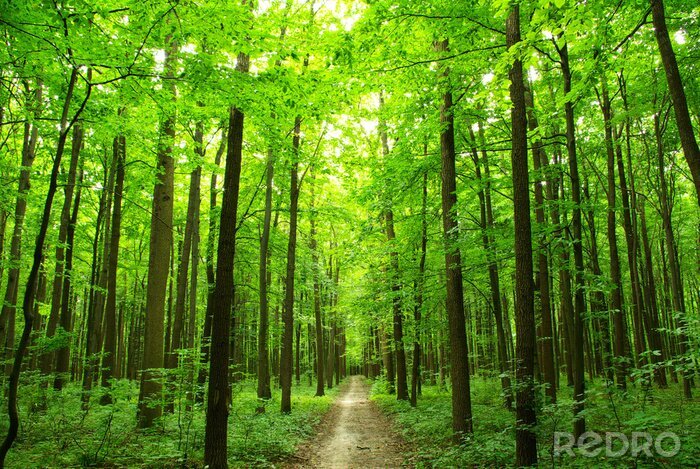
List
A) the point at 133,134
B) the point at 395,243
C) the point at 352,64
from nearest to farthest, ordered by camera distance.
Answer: the point at 352,64 < the point at 133,134 < the point at 395,243

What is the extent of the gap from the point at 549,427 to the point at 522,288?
3155 mm

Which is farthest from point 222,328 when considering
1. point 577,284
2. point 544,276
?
point 544,276

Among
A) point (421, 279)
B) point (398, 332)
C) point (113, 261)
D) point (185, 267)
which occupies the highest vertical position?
point (113, 261)

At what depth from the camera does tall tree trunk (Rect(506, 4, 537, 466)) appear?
6.04m

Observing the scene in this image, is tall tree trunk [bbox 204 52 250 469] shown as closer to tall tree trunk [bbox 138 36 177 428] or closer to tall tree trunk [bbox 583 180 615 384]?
tall tree trunk [bbox 138 36 177 428]

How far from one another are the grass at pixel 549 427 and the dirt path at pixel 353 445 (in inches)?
21.9

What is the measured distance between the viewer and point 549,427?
7.30m

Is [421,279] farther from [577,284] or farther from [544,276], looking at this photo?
[577,284]

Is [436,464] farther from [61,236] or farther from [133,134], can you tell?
[61,236]

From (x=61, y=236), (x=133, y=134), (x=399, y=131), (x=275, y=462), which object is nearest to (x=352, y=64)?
(x=399, y=131)

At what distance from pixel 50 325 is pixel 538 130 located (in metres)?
15.0

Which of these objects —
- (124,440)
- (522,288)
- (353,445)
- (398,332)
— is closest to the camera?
(522,288)

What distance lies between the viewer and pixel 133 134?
939 centimetres

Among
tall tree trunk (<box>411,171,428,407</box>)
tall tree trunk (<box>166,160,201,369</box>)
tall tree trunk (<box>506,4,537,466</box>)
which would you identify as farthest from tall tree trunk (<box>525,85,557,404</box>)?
tall tree trunk (<box>166,160,201,369</box>)
